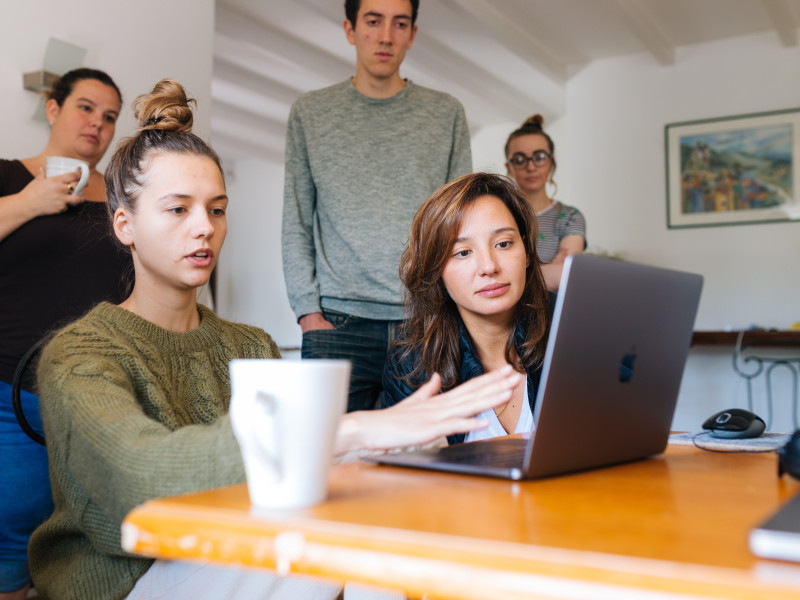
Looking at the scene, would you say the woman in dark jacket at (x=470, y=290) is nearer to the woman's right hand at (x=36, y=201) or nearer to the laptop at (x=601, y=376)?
the laptop at (x=601, y=376)

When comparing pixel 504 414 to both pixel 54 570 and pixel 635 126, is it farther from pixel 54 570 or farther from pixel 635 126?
pixel 635 126

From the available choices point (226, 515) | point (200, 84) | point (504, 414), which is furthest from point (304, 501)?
point (200, 84)

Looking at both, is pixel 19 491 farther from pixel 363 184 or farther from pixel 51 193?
pixel 363 184

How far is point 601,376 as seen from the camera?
0.79m

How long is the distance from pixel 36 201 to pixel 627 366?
1497 mm

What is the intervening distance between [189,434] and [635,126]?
5.78 m

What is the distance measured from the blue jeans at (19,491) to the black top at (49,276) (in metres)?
0.19

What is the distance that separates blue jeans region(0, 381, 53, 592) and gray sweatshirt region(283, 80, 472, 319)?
0.71m

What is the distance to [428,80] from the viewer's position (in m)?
6.50

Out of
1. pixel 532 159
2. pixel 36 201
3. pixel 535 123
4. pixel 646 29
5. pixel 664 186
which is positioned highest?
pixel 646 29

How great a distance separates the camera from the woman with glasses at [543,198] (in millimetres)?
2809

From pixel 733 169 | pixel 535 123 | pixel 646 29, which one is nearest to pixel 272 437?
pixel 535 123

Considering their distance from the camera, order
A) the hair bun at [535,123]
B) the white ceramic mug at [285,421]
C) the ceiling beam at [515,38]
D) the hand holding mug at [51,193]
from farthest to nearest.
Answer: the ceiling beam at [515,38] < the hair bun at [535,123] < the hand holding mug at [51,193] < the white ceramic mug at [285,421]

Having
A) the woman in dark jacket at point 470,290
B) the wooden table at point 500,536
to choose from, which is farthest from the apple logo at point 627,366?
the woman in dark jacket at point 470,290
